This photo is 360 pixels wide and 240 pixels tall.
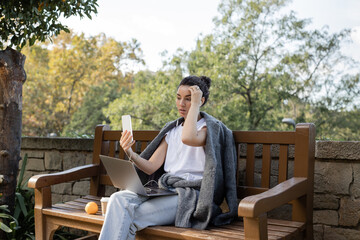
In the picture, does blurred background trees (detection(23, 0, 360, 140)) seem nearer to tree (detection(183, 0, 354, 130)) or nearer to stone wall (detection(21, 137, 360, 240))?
tree (detection(183, 0, 354, 130))

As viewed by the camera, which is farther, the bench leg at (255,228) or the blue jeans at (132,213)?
the blue jeans at (132,213)

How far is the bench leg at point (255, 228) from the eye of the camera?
79.5 inches

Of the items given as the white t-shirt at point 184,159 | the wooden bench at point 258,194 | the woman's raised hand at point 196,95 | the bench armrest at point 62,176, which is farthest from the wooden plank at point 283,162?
the bench armrest at point 62,176

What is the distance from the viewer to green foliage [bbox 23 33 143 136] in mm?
22266

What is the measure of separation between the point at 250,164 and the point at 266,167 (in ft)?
0.39

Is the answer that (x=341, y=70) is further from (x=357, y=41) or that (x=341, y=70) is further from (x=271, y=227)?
(x=271, y=227)

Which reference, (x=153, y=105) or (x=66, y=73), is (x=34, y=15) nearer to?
(x=153, y=105)

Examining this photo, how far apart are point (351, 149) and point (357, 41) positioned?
19.0 meters

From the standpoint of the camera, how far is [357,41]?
65.4 ft

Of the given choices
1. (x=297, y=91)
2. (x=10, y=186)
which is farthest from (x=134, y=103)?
(x=10, y=186)

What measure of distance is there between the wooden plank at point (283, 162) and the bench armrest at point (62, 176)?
1.53m

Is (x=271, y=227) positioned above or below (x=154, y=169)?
below

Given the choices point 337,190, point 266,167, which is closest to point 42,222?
point 266,167

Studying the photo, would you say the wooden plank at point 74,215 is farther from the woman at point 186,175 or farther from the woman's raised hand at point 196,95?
the woman's raised hand at point 196,95
